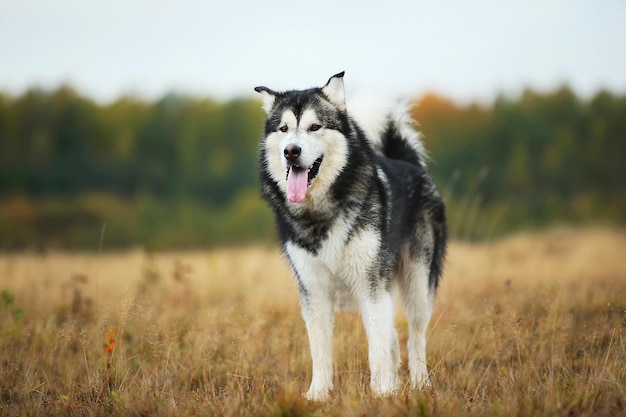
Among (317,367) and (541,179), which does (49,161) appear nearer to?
(541,179)

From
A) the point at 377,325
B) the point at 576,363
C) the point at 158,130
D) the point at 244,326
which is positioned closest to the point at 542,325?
the point at 576,363

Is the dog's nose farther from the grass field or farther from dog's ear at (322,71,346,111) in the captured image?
the grass field

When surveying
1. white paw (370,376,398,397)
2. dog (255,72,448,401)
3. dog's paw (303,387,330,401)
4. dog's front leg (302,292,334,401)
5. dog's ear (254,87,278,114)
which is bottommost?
dog's paw (303,387,330,401)

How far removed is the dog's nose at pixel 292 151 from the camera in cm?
397

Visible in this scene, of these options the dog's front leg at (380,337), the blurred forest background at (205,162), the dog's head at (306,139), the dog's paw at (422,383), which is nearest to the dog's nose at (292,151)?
the dog's head at (306,139)

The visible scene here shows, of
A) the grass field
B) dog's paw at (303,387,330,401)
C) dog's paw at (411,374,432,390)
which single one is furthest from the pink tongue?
dog's paw at (411,374,432,390)

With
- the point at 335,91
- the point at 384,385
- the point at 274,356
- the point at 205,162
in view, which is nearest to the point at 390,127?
the point at 335,91

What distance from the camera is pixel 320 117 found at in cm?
428

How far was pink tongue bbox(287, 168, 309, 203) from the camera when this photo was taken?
4.09 metres

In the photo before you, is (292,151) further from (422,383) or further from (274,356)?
(274,356)

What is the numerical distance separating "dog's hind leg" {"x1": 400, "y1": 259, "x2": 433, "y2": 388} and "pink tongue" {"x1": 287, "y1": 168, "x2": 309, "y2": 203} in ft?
4.77

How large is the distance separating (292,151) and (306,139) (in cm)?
20

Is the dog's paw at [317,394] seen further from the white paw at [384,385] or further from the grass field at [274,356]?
the white paw at [384,385]

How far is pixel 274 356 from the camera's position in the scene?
16.7 ft
